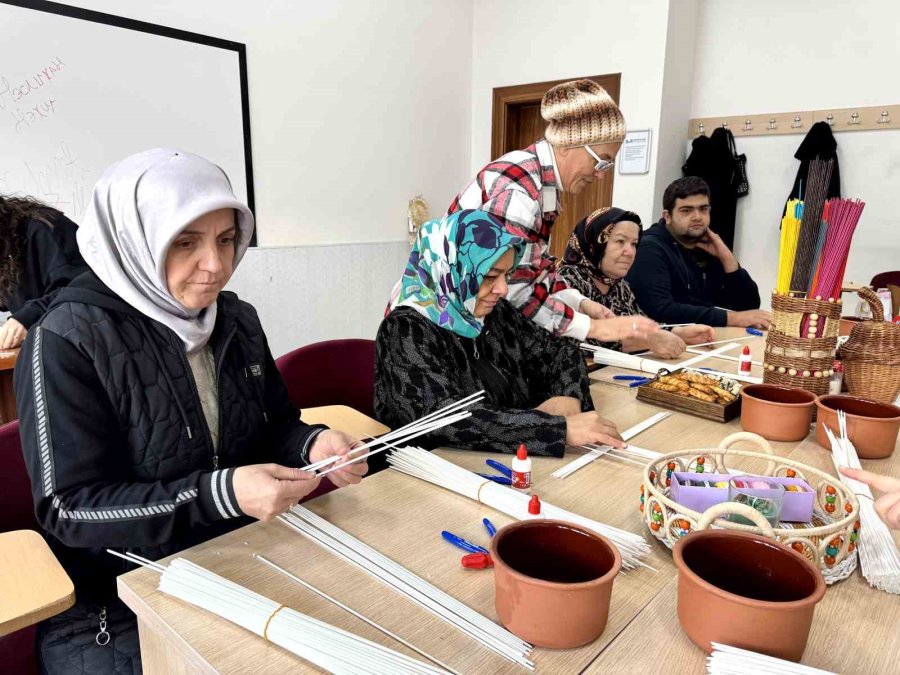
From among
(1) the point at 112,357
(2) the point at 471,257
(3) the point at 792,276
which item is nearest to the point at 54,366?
(1) the point at 112,357

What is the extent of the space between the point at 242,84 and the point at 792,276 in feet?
10.7

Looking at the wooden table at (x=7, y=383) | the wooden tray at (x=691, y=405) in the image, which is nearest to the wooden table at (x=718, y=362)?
the wooden tray at (x=691, y=405)

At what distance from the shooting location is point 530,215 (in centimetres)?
199

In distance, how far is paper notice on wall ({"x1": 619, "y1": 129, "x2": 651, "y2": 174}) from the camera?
13.8ft

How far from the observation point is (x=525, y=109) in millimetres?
5066

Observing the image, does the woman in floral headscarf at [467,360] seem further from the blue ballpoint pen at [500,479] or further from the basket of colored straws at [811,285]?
the basket of colored straws at [811,285]

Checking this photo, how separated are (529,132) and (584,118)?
3177 mm

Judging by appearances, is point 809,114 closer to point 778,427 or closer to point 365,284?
point 365,284

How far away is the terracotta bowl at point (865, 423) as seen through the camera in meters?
1.22

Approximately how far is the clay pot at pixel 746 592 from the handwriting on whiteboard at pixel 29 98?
337cm

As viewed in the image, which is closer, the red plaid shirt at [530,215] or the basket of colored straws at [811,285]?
the basket of colored straws at [811,285]

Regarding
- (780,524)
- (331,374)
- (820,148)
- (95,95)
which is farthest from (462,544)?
(820,148)

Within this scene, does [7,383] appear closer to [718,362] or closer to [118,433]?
[118,433]

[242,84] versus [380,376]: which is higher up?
[242,84]
